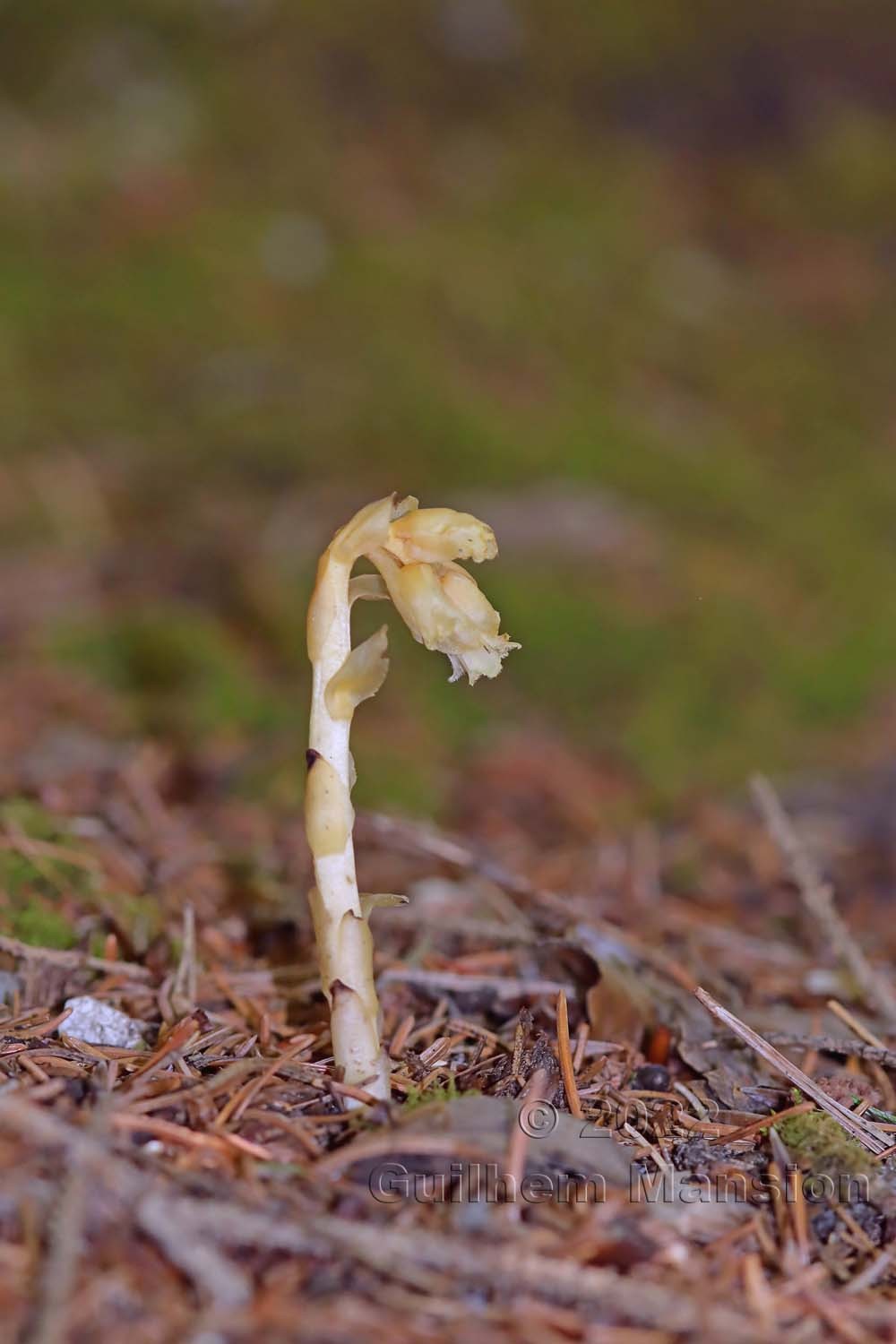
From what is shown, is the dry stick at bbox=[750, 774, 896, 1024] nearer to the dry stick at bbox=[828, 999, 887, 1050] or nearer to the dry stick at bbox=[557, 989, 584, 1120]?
the dry stick at bbox=[828, 999, 887, 1050]

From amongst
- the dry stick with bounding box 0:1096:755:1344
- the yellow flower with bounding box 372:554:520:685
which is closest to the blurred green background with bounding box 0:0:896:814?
the yellow flower with bounding box 372:554:520:685

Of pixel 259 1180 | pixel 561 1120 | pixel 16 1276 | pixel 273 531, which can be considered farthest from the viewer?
pixel 273 531

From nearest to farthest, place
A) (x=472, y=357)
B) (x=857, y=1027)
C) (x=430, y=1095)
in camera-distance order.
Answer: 1. (x=430, y=1095)
2. (x=857, y=1027)
3. (x=472, y=357)

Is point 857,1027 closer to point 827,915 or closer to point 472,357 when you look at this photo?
point 827,915

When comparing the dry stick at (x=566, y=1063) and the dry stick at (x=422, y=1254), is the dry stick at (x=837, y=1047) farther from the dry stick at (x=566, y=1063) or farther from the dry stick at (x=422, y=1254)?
the dry stick at (x=422, y=1254)

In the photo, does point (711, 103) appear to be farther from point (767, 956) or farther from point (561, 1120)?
point (561, 1120)

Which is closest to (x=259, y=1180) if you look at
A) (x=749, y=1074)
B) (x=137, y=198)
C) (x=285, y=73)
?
(x=749, y=1074)

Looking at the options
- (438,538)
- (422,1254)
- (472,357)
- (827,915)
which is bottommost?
(422,1254)

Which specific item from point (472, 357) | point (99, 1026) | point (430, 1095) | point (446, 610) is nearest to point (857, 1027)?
point (430, 1095)
